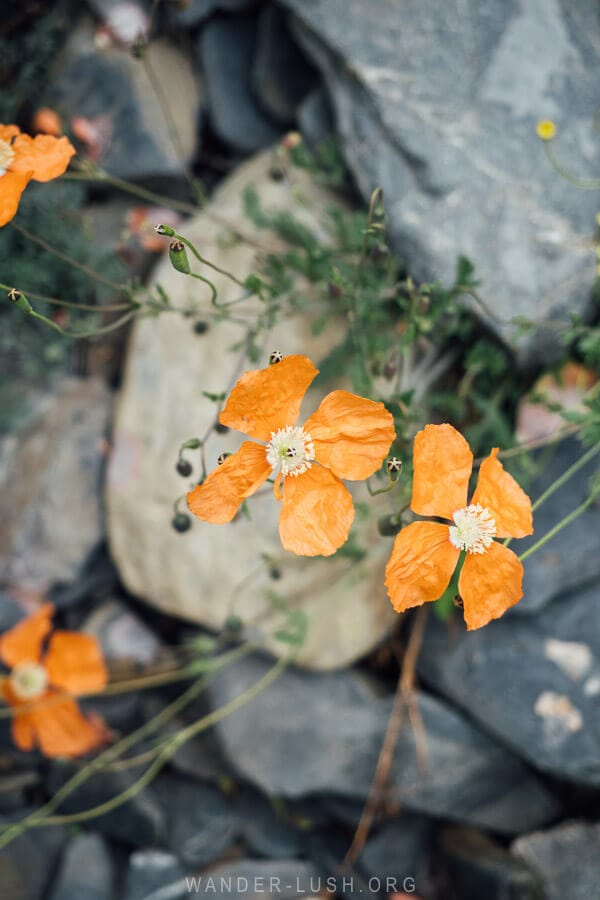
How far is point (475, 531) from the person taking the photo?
5.96 ft

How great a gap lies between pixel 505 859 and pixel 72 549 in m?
2.22

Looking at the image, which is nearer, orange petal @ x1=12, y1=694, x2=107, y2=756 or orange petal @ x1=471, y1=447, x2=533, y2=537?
orange petal @ x1=471, y1=447, x2=533, y2=537

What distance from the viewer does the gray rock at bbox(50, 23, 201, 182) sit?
354 cm

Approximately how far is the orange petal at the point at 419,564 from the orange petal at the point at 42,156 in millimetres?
1287

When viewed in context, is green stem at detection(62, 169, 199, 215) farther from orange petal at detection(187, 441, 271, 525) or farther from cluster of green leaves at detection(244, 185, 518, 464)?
orange petal at detection(187, 441, 271, 525)

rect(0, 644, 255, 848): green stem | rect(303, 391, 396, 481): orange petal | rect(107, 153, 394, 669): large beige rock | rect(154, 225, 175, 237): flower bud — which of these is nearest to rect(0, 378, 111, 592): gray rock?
rect(107, 153, 394, 669): large beige rock

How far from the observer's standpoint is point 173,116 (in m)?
3.64

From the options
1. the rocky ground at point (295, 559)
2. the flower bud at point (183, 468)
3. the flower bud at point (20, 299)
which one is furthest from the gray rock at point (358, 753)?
the flower bud at point (20, 299)

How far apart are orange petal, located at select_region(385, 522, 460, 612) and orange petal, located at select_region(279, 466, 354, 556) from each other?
0.14 m

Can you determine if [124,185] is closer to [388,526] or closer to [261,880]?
[388,526]

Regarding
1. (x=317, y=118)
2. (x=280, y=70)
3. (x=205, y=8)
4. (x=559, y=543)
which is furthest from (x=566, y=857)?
(x=205, y=8)

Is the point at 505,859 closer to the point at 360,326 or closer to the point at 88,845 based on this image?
the point at 88,845

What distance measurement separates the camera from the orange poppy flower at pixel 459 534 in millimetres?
1739

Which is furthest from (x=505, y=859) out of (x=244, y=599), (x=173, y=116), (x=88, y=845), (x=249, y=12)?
(x=249, y=12)
